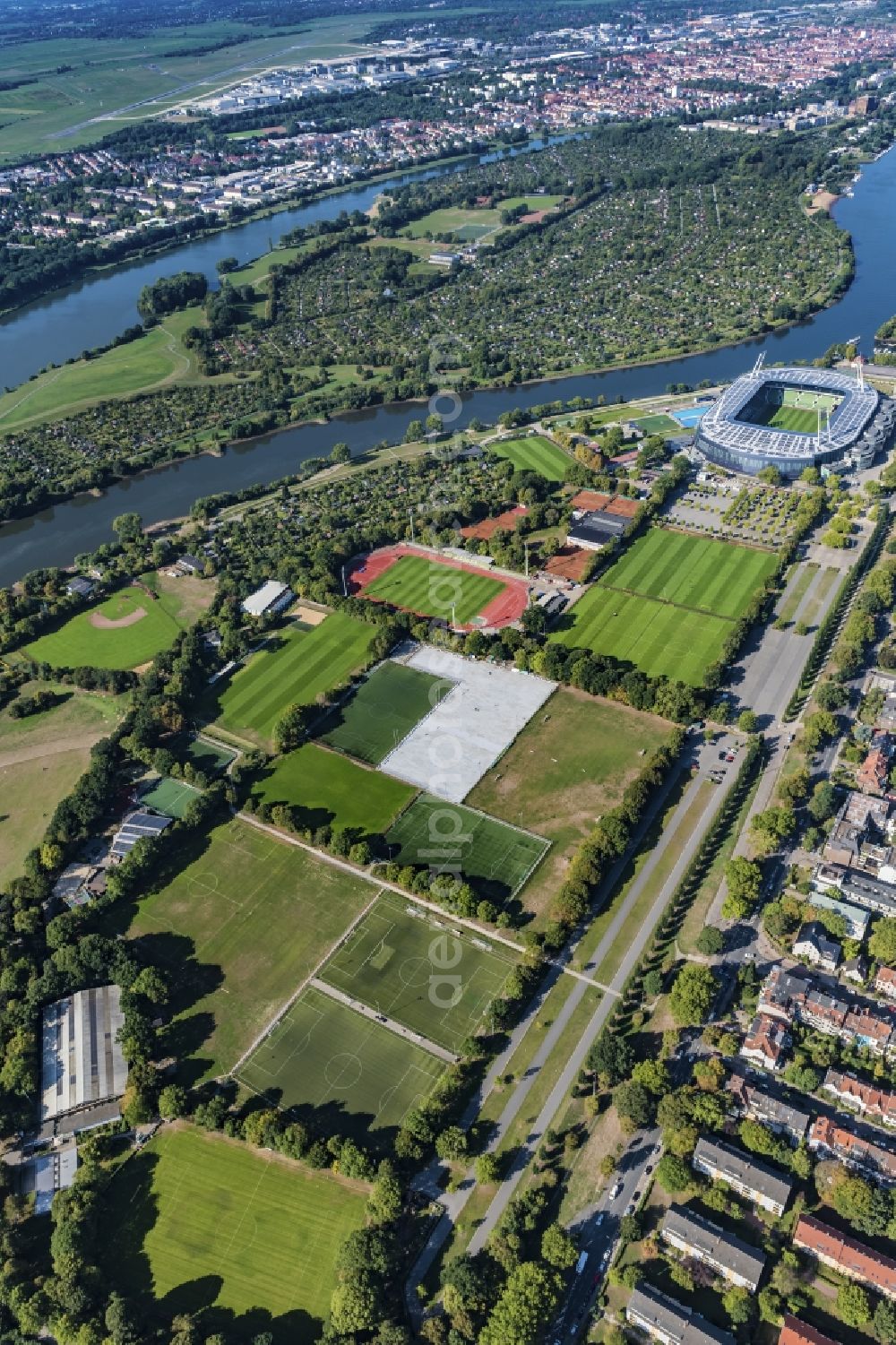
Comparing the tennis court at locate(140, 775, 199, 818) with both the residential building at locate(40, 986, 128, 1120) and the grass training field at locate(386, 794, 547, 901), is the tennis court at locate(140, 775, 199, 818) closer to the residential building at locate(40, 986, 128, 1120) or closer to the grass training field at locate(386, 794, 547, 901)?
the residential building at locate(40, 986, 128, 1120)

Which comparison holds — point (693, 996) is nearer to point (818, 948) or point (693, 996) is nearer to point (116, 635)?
point (818, 948)

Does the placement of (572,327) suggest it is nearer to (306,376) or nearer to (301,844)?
(306,376)

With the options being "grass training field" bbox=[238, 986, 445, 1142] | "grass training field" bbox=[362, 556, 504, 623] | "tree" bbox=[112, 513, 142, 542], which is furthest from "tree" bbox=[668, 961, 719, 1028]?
"tree" bbox=[112, 513, 142, 542]

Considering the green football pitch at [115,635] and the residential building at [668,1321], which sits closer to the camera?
the residential building at [668,1321]

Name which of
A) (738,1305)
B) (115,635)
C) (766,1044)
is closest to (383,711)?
(115,635)

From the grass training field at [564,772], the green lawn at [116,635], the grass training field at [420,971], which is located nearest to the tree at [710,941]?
the grass training field at [564,772]

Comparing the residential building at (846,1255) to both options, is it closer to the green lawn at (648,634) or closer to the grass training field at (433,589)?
the green lawn at (648,634)

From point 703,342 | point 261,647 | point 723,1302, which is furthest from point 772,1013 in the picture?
point 703,342
